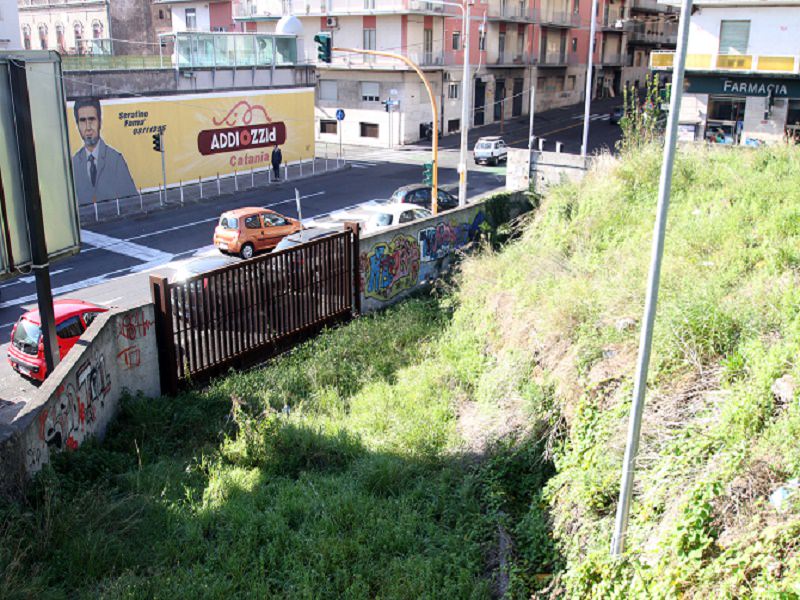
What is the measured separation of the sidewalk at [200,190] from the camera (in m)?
29.8

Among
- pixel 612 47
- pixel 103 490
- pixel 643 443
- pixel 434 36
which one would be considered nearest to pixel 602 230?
pixel 643 443

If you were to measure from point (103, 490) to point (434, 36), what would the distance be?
46.3 metres

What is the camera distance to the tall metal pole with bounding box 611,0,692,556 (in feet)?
17.0

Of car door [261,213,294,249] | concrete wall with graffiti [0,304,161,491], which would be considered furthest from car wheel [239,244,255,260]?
concrete wall with graffiti [0,304,161,491]

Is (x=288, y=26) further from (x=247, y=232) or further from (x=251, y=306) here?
(x=251, y=306)

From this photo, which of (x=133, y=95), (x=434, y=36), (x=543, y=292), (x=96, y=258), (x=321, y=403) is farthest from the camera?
(x=434, y=36)

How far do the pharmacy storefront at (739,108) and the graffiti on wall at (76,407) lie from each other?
Result: 30.4 metres

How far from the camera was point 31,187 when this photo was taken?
9.48 meters

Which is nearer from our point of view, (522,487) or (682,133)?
(522,487)

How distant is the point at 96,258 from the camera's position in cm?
2353

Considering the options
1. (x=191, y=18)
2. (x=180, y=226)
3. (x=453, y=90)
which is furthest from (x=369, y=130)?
(x=180, y=226)

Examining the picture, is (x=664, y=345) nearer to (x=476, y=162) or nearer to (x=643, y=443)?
(x=643, y=443)

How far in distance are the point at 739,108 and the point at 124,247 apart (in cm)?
2967

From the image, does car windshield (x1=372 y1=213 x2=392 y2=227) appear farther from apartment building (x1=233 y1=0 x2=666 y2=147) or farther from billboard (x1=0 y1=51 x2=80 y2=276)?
apartment building (x1=233 y1=0 x2=666 y2=147)
